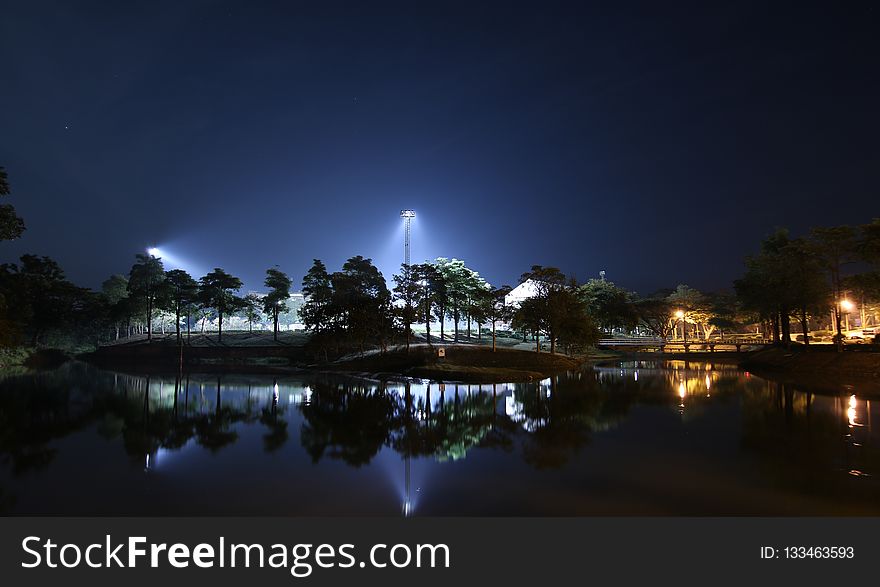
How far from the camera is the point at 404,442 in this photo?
15.5 m

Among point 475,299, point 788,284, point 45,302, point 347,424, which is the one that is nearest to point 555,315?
point 475,299

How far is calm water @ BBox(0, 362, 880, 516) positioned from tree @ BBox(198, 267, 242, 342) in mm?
45793

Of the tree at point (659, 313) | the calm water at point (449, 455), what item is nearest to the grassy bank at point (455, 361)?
the calm water at point (449, 455)

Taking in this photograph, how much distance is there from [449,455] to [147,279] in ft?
259

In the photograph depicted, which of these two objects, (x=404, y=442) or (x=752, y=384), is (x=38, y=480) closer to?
(x=404, y=442)

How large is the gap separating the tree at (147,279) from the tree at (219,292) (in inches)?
306

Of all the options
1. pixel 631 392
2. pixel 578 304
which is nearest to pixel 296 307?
pixel 578 304

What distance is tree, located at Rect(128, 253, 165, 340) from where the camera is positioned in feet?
241

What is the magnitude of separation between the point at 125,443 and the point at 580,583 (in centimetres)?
1597

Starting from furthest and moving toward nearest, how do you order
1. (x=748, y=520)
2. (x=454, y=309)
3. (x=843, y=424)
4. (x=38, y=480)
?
(x=454, y=309), (x=843, y=424), (x=38, y=480), (x=748, y=520)

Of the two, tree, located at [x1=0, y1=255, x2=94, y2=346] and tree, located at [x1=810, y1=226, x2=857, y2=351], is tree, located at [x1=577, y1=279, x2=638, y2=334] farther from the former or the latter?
tree, located at [x1=0, y1=255, x2=94, y2=346]

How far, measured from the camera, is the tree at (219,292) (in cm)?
7125

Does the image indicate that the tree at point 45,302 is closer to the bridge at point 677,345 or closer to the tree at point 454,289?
the tree at point 454,289

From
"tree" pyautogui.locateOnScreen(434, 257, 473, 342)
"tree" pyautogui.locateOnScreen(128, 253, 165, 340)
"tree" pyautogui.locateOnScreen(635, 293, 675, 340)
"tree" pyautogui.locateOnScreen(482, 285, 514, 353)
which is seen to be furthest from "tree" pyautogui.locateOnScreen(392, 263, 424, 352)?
"tree" pyautogui.locateOnScreen(635, 293, 675, 340)
